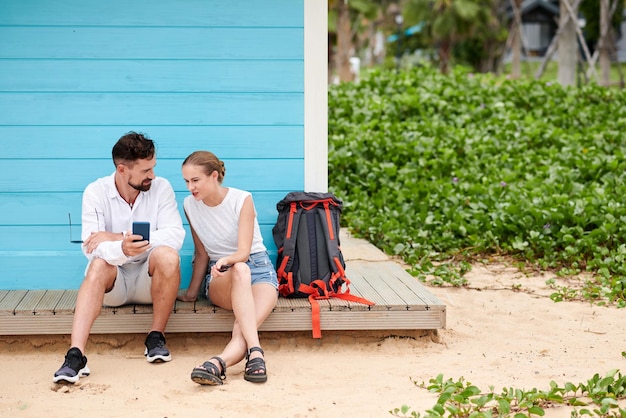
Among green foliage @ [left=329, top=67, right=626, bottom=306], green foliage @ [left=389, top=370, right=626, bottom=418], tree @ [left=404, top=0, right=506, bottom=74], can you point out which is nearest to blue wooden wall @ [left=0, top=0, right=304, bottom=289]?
green foliage @ [left=389, top=370, right=626, bottom=418]

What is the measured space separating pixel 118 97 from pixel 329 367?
178cm

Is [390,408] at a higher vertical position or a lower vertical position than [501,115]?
lower

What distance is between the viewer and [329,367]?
4.11m

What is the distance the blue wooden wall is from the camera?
457 centimetres

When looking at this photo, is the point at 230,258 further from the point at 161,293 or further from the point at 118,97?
the point at 118,97

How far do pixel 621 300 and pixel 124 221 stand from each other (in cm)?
301

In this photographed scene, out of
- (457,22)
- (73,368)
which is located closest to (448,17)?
(457,22)

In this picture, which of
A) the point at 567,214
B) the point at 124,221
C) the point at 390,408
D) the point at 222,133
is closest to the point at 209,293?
the point at 124,221

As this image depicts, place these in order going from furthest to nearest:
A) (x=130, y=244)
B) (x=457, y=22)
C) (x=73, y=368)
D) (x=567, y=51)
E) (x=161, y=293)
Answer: (x=457, y=22)
(x=567, y=51)
(x=161, y=293)
(x=130, y=244)
(x=73, y=368)

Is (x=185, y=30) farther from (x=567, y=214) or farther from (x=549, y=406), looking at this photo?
(x=567, y=214)

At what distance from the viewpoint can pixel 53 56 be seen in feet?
15.0

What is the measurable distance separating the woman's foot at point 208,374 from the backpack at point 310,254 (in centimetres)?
84

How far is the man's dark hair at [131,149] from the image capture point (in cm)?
401

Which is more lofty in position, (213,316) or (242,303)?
(242,303)
